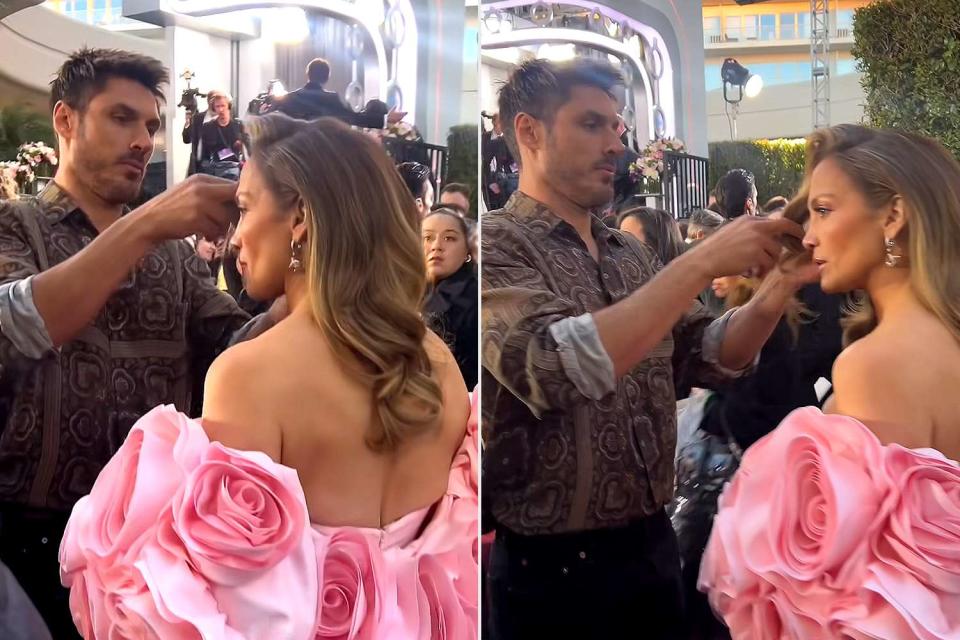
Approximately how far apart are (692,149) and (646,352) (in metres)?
0.46

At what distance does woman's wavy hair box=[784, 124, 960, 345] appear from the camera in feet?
7.05

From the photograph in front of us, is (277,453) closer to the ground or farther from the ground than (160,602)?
farther from the ground

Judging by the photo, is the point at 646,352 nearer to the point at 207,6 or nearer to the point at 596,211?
the point at 596,211

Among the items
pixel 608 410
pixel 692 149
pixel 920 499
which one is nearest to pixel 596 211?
pixel 692 149

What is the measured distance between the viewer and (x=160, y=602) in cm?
206

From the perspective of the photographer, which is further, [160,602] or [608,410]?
[608,410]

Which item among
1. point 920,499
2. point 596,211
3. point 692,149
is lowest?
point 920,499

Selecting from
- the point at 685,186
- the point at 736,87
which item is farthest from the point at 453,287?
the point at 736,87

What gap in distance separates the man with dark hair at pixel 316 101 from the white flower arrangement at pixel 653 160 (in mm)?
625

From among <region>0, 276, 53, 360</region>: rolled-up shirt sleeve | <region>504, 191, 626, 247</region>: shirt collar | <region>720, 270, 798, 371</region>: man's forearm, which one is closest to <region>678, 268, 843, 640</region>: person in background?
<region>720, 270, 798, 371</region>: man's forearm

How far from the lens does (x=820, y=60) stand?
226 centimetres

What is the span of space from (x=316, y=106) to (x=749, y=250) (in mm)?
997

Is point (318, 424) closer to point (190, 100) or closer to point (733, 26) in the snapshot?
point (190, 100)

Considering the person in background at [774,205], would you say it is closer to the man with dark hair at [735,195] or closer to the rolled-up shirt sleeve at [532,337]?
the man with dark hair at [735,195]
